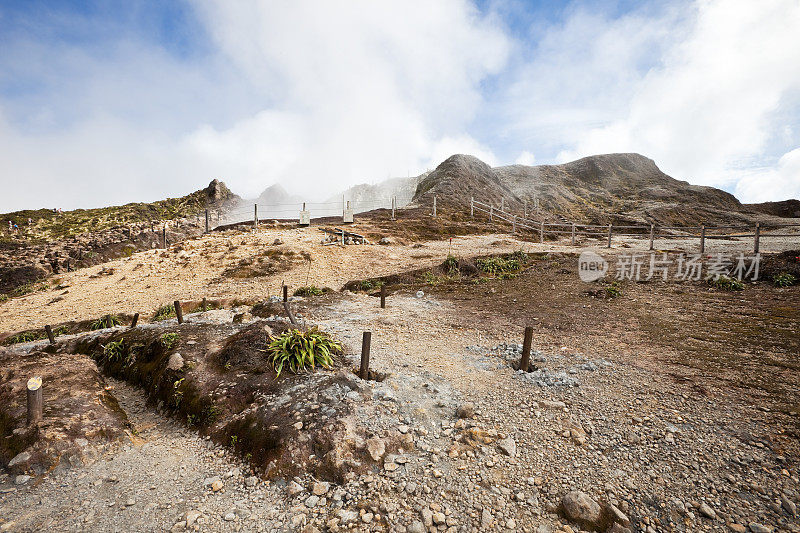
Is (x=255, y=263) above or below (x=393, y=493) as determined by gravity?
above

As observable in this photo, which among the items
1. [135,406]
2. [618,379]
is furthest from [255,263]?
[618,379]

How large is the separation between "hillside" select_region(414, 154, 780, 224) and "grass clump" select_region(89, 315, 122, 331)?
36.0 meters

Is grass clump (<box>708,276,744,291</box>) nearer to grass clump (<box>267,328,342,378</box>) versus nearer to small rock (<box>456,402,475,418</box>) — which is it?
small rock (<box>456,402,475,418</box>)

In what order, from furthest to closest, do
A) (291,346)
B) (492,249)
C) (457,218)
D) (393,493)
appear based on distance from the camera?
(457,218) < (492,249) < (291,346) < (393,493)

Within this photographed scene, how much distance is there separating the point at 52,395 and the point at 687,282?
21419mm

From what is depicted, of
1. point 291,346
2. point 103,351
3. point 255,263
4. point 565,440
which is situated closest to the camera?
point 565,440

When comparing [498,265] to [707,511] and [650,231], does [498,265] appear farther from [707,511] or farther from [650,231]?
[650,231]

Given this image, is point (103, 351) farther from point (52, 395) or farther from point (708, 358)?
point (708, 358)

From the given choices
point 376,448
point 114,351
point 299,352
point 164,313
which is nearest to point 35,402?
point 299,352

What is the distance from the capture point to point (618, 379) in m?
6.84

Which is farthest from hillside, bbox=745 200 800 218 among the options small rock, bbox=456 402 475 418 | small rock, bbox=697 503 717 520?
small rock, bbox=456 402 475 418

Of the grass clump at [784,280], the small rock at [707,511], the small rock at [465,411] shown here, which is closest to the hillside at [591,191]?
the grass clump at [784,280]

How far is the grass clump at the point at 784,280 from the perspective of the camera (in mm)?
Answer: 12352

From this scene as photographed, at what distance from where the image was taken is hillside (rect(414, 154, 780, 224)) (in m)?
46.9
